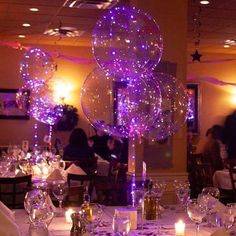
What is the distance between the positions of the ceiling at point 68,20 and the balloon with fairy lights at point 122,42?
3784 millimetres

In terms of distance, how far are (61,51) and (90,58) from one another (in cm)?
77

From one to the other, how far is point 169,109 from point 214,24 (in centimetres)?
544

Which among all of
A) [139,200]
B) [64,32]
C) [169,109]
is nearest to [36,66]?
[64,32]

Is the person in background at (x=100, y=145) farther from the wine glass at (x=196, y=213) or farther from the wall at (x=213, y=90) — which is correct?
the wine glass at (x=196, y=213)

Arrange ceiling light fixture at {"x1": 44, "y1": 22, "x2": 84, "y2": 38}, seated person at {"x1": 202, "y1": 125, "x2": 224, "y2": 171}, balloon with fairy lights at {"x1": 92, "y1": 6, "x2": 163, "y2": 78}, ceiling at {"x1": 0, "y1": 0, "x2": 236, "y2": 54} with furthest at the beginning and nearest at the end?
ceiling light fixture at {"x1": 44, "y1": 22, "x2": 84, "y2": 38}
seated person at {"x1": 202, "y1": 125, "x2": 224, "y2": 171}
ceiling at {"x1": 0, "y1": 0, "x2": 236, "y2": 54}
balloon with fairy lights at {"x1": 92, "y1": 6, "x2": 163, "y2": 78}

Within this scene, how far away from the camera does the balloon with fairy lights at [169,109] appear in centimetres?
442

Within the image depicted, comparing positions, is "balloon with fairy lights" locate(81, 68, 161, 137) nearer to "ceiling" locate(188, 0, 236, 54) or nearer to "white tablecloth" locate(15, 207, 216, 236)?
"white tablecloth" locate(15, 207, 216, 236)

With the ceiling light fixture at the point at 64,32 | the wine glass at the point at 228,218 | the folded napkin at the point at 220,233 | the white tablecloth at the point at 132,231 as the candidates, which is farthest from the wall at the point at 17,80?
the folded napkin at the point at 220,233

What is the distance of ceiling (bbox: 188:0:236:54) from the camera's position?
7.94 m

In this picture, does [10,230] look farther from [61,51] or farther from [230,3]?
[61,51]

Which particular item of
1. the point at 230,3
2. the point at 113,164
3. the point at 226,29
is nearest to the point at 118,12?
the point at 113,164

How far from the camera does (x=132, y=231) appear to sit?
3004mm

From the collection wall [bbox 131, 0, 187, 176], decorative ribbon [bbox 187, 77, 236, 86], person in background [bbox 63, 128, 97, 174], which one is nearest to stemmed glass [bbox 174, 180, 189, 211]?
wall [bbox 131, 0, 187, 176]

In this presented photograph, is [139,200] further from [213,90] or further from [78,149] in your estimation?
[213,90]
